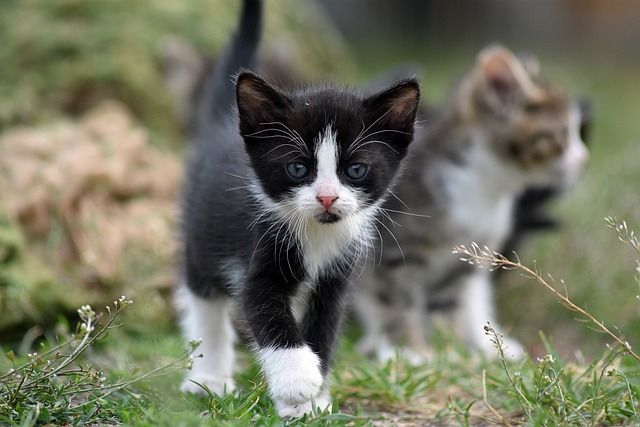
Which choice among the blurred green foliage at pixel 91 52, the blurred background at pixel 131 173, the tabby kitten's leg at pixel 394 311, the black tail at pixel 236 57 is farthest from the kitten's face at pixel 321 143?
the blurred green foliage at pixel 91 52

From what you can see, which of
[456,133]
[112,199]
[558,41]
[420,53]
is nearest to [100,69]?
[112,199]

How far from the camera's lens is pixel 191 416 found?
107 inches

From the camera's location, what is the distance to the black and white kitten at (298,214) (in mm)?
2980

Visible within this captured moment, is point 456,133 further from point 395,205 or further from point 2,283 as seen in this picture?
point 2,283

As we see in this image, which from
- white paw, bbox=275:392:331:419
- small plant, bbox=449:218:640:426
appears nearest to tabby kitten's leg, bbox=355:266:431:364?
small plant, bbox=449:218:640:426

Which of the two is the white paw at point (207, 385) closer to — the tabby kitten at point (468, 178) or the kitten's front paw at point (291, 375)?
the kitten's front paw at point (291, 375)

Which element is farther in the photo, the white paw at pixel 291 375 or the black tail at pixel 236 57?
the black tail at pixel 236 57

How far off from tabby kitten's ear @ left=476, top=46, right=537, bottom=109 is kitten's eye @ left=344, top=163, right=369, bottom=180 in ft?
7.89

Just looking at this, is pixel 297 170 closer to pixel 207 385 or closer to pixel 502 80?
pixel 207 385

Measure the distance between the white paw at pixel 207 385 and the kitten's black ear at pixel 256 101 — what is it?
3.58 ft

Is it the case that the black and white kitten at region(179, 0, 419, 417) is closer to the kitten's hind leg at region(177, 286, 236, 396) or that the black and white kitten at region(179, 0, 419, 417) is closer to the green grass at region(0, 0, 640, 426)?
the kitten's hind leg at region(177, 286, 236, 396)

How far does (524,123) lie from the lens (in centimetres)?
524

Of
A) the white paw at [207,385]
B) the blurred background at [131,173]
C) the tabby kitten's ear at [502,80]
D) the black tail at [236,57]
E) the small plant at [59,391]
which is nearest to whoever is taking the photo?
the small plant at [59,391]

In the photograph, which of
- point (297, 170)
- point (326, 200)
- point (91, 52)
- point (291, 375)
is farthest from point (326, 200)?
point (91, 52)
